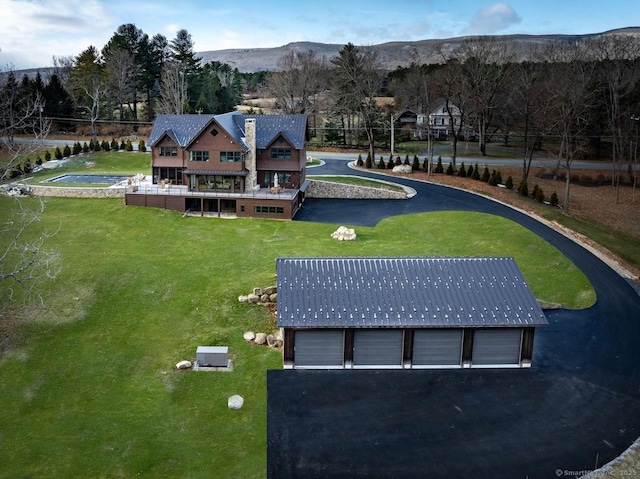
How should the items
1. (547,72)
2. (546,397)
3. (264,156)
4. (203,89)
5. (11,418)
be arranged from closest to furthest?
(11,418)
(546,397)
(264,156)
(547,72)
(203,89)

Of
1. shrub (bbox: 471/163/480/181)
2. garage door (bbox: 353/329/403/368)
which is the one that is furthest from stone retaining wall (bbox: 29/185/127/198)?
shrub (bbox: 471/163/480/181)

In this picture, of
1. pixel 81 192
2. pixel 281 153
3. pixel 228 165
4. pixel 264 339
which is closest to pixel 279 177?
pixel 281 153

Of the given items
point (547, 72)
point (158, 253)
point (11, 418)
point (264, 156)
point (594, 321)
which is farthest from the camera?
point (547, 72)

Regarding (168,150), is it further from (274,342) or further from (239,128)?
(274,342)

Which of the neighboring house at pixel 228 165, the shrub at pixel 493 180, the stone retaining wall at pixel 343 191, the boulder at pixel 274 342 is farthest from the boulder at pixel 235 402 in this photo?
the shrub at pixel 493 180

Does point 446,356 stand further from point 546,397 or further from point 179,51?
point 179,51

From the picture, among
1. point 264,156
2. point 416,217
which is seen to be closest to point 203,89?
point 264,156

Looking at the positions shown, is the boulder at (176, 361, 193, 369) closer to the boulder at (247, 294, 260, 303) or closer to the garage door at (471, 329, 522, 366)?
the boulder at (247, 294, 260, 303)
